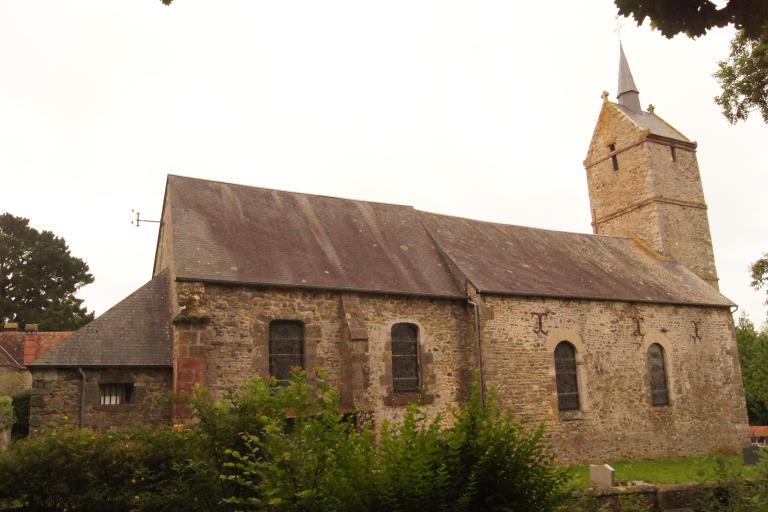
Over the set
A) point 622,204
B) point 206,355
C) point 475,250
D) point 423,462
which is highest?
point 622,204

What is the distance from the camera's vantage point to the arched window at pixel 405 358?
631 inches

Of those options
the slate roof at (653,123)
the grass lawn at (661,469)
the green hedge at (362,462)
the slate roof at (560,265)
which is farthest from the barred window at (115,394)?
the slate roof at (653,123)

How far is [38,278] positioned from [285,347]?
32.8 meters

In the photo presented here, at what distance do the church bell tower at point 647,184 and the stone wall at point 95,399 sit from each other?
19.4m

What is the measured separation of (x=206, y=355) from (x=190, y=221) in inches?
152

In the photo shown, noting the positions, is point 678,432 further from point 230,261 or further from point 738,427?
point 230,261

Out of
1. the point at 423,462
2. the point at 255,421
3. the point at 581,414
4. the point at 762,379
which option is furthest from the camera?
the point at 762,379

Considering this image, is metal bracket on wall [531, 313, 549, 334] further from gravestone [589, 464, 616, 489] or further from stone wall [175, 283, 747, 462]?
gravestone [589, 464, 616, 489]

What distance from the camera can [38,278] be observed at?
41188mm

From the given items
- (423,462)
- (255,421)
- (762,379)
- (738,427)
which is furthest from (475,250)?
(762,379)

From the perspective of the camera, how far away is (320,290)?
15.5 m

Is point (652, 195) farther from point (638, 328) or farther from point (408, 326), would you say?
point (408, 326)

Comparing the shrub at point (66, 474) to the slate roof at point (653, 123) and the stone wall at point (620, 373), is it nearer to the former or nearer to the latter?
the stone wall at point (620, 373)

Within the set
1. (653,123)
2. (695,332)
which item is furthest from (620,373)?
(653,123)
